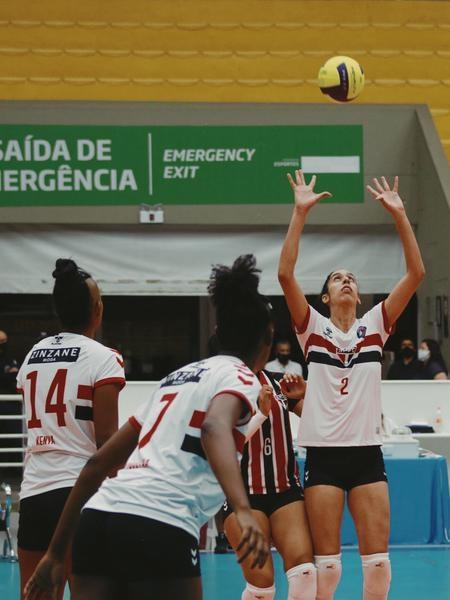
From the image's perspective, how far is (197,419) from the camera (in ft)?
10.2

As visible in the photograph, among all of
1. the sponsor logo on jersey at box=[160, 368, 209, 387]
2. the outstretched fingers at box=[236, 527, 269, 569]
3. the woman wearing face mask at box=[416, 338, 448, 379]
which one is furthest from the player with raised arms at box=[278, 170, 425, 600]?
the woman wearing face mask at box=[416, 338, 448, 379]

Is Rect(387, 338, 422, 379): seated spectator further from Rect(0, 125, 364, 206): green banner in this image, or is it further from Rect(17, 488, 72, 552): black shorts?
Rect(17, 488, 72, 552): black shorts

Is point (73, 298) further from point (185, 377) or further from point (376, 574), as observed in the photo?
point (376, 574)

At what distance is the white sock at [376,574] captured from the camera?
535 cm

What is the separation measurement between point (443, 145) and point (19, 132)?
568 centimetres

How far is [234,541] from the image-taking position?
193 inches

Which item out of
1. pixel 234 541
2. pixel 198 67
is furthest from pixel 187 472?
pixel 198 67

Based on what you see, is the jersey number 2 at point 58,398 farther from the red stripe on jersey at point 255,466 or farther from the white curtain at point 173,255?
the white curtain at point 173,255

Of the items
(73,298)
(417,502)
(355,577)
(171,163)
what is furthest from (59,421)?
(171,163)

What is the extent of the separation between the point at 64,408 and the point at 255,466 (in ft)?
4.29

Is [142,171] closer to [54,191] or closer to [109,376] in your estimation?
[54,191]

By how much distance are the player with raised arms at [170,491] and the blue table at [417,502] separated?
693cm

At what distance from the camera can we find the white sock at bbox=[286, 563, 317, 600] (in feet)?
16.9

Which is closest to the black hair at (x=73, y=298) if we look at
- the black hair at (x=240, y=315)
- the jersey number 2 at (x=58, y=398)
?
the jersey number 2 at (x=58, y=398)
